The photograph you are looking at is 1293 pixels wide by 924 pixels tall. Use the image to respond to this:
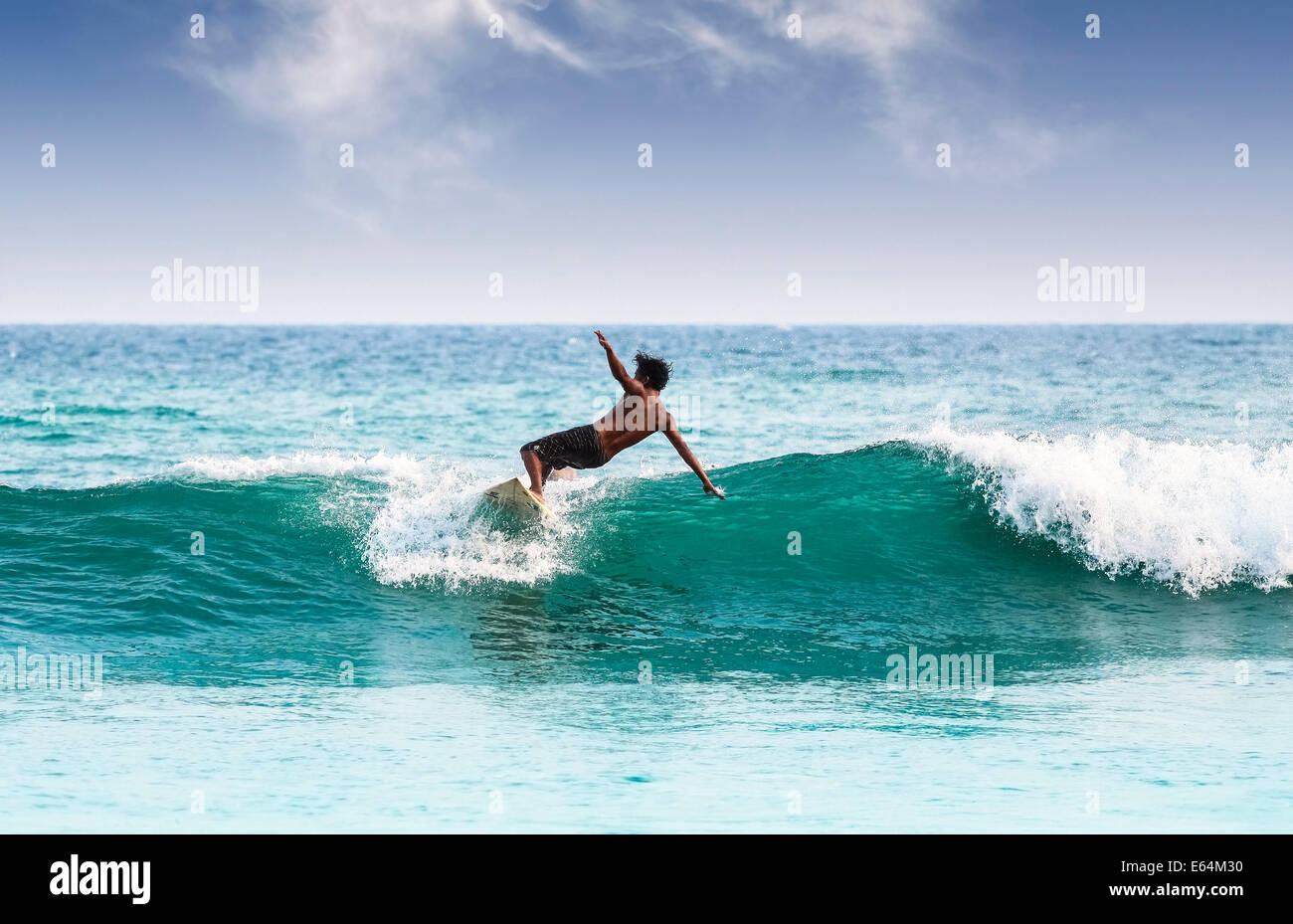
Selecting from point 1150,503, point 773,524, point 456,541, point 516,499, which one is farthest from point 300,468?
point 1150,503

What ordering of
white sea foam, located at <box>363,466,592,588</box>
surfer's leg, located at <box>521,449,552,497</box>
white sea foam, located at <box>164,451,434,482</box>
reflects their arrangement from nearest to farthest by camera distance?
surfer's leg, located at <box>521,449,552,497</box>
white sea foam, located at <box>363,466,592,588</box>
white sea foam, located at <box>164,451,434,482</box>

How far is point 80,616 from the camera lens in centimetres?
958

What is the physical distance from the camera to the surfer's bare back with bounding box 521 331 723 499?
910 cm

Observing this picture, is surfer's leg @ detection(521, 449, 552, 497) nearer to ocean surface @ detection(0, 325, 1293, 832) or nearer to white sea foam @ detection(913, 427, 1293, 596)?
ocean surface @ detection(0, 325, 1293, 832)

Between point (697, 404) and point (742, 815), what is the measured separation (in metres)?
22.7

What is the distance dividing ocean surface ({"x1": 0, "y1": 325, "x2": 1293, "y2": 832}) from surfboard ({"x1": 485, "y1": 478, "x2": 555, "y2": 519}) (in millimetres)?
207

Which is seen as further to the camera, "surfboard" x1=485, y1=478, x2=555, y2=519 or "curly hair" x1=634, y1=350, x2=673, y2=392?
"surfboard" x1=485, y1=478, x2=555, y2=519

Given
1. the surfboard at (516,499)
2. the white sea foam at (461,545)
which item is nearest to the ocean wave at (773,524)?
the white sea foam at (461,545)

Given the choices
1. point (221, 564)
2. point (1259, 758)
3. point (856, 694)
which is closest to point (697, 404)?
→ point (221, 564)

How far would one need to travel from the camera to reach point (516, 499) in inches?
415

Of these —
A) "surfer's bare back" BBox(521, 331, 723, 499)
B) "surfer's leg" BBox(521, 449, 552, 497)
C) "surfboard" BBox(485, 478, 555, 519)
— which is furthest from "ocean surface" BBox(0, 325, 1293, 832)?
"surfer's bare back" BBox(521, 331, 723, 499)

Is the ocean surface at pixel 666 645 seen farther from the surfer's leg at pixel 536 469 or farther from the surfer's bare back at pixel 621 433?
the surfer's bare back at pixel 621 433

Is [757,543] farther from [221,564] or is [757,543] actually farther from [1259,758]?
[1259,758]

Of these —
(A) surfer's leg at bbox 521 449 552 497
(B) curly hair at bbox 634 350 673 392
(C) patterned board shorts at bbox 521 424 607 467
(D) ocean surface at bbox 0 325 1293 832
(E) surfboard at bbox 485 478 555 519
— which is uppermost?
(B) curly hair at bbox 634 350 673 392
